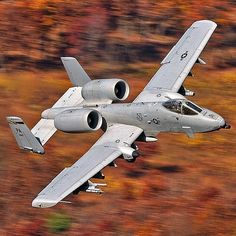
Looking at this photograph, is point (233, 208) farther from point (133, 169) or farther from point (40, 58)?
point (40, 58)

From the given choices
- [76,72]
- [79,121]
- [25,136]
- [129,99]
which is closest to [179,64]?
[76,72]

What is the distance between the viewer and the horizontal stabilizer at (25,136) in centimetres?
3784

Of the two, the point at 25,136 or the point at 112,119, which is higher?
the point at 112,119

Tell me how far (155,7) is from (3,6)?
9.71 m

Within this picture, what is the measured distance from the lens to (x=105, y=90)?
39562 mm

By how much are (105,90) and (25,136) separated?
4.28m

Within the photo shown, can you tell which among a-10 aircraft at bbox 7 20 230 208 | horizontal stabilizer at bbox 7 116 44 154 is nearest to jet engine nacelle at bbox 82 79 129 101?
a-10 aircraft at bbox 7 20 230 208

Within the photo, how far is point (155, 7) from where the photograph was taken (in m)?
56.1

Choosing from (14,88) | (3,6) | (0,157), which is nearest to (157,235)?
(0,157)

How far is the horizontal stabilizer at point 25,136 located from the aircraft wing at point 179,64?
16.5ft

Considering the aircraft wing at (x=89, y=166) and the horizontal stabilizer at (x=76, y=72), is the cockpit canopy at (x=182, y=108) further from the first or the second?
the horizontal stabilizer at (x=76, y=72)

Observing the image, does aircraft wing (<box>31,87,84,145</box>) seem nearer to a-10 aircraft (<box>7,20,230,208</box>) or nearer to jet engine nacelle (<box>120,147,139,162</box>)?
a-10 aircraft (<box>7,20,230,208</box>)

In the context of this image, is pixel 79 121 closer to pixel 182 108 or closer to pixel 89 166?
pixel 89 166

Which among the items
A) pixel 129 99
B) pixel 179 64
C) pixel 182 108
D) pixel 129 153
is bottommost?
pixel 129 99
